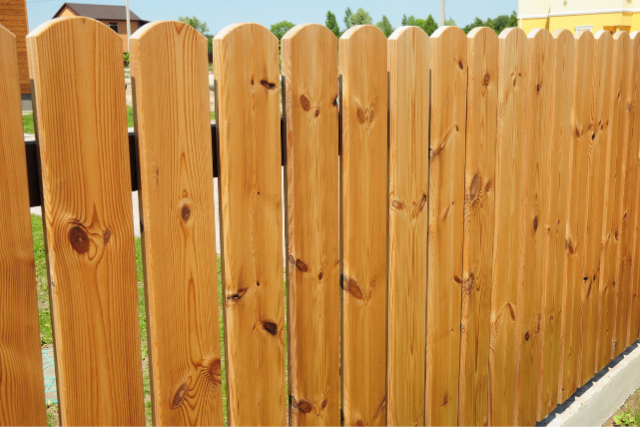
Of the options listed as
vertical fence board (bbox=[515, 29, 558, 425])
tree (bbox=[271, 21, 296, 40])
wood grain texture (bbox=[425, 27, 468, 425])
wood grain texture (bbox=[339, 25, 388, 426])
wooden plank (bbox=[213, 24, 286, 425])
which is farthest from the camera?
tree (bbox=[271, 21, 296, 40])

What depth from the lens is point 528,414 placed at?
9.23ft

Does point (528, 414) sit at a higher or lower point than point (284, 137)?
lower

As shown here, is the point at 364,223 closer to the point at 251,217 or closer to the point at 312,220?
the point at 312,220

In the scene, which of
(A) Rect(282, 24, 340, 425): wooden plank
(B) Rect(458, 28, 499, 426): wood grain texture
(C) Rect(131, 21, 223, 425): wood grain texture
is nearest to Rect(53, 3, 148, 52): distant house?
(B) Rect(458, 28, 499, 426): wood grain texture

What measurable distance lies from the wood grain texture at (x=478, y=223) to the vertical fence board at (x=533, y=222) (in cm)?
25

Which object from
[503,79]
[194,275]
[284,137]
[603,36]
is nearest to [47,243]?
[194,275]

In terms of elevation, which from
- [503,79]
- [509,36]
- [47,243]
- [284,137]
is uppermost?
[509,36]

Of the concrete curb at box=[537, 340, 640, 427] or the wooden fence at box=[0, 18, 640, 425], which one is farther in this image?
the concrete curb at box=[537, 340, 640, 427]

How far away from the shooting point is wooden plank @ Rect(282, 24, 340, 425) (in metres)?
1.62

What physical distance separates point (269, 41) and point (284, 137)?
0.87 ft

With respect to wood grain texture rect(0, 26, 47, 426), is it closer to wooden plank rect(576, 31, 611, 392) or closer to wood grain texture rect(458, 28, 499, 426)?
wood grain texture rect(458, 28, 499, 426)

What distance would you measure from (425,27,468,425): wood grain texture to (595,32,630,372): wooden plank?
1.32m

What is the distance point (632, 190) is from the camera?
133 inches

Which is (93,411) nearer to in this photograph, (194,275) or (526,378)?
(194,275)
